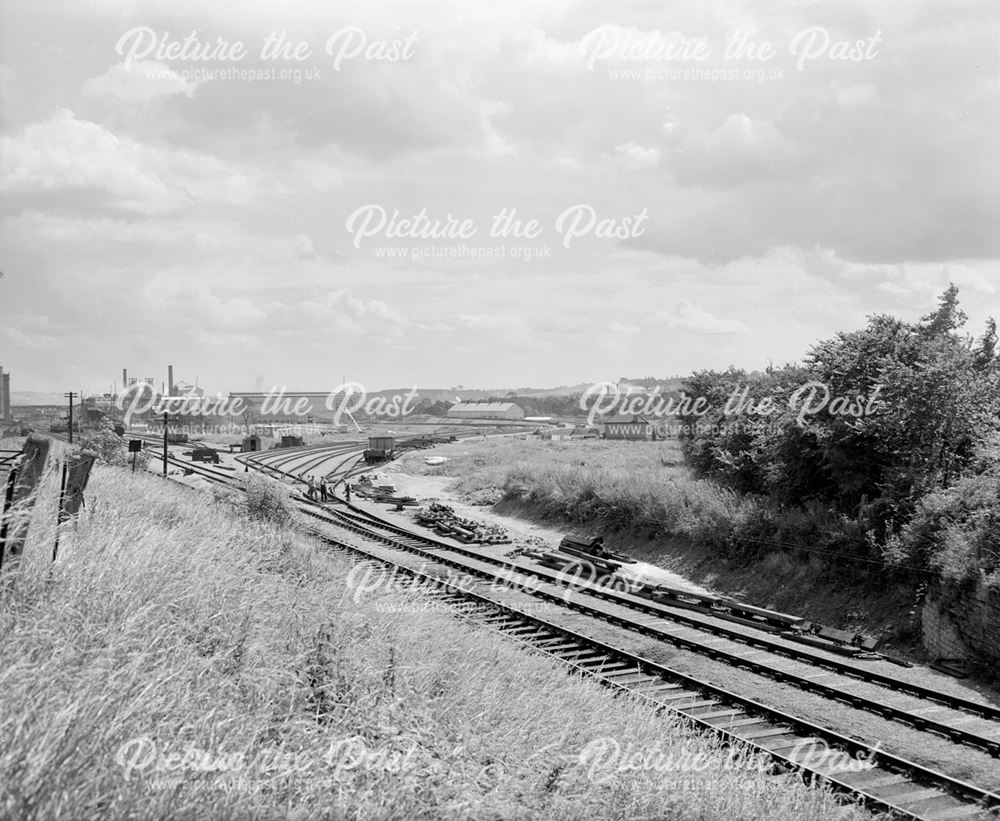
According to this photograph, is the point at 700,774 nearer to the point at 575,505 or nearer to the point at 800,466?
the point at 800,466

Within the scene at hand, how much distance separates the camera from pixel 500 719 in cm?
794

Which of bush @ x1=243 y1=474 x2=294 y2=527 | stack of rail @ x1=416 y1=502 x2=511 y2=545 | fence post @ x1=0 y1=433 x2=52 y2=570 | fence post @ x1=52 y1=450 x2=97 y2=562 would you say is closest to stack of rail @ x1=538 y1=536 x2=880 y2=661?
stack of rail @ x1=416 y1=502 x2=511 y2=545

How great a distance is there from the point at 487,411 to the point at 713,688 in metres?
152

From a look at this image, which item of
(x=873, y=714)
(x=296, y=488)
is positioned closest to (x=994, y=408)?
(x=873, y=714)

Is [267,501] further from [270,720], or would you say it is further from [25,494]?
[270,720]

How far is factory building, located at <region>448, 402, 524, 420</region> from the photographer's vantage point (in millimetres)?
155625

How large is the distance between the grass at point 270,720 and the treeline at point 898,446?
1017cm

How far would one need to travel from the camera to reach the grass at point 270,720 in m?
4.39

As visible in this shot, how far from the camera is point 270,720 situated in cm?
584

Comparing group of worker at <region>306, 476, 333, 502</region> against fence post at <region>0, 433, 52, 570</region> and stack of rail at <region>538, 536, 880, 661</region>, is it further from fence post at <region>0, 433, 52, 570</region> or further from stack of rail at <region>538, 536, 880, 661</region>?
fence post at <region>0, 433, 52, 570</region>

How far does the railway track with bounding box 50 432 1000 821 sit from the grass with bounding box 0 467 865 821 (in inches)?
49.9

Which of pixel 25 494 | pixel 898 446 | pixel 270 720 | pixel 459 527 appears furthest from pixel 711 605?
pixel 25 494

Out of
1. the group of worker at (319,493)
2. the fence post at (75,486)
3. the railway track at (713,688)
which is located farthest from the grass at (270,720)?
the group of worker at (319,493)

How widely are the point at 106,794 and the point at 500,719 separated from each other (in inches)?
179
